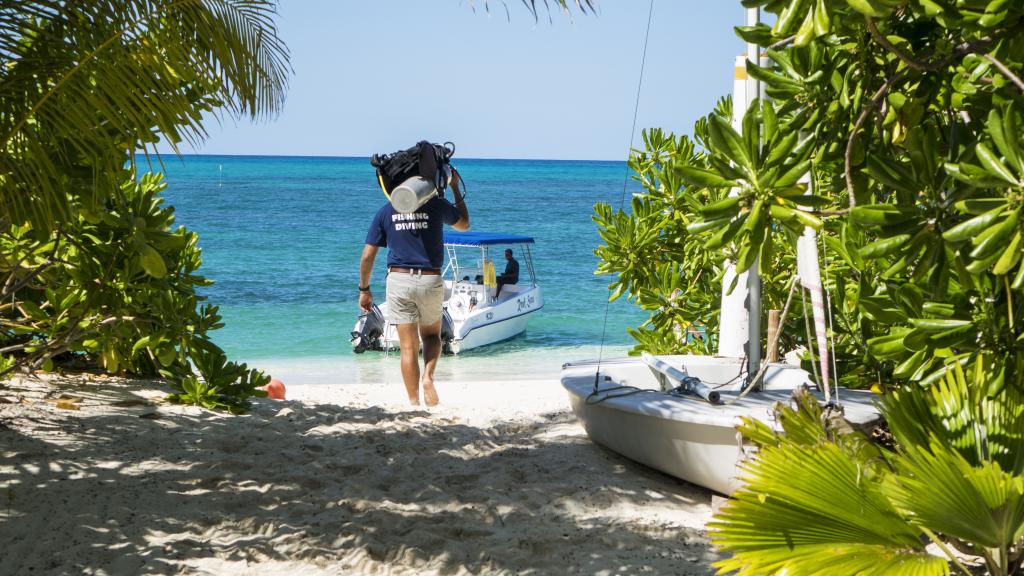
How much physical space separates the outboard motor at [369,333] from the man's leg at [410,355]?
918 centimetres

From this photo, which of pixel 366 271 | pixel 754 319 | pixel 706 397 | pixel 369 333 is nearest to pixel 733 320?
pixel 754 319

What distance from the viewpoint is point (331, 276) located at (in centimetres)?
2989

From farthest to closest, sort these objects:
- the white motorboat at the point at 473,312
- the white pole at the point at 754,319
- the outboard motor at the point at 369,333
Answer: the white motorboat at the point at 473,312 < the outboard motor at the point at 369,333 < the white pole at the point at 754,319

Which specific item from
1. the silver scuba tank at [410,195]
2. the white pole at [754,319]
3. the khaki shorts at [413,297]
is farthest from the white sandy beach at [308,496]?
the silver scuba tank at [410,195]

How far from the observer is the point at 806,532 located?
2525 millimetres

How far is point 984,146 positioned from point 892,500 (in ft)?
3.56

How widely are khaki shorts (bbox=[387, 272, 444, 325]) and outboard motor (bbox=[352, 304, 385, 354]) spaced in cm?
940

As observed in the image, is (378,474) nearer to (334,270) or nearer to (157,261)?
(157,261)

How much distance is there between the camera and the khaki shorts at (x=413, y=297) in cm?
662

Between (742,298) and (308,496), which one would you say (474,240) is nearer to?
(742,298)

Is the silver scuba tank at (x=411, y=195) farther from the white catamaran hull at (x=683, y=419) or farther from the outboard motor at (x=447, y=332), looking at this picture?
the outboard motor at (x=447, y=332)

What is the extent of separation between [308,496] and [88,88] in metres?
2.07

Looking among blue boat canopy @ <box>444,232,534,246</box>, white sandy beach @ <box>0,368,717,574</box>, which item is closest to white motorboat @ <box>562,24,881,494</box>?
white sandy beach @ <box>0,368,717,574</box>

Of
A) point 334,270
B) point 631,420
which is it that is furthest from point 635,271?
point 334,270
